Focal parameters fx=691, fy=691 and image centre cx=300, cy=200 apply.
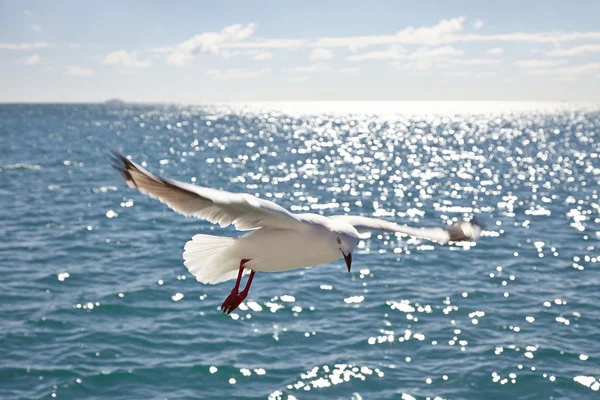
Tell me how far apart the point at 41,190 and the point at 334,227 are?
3794 cm

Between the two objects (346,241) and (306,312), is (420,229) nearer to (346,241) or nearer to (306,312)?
(346,241)

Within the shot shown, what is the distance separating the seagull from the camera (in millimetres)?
6738

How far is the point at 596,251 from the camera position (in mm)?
27859

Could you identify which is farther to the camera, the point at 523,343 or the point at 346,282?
the point at 346,282

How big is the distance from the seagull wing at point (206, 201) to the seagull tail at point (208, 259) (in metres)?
1.21

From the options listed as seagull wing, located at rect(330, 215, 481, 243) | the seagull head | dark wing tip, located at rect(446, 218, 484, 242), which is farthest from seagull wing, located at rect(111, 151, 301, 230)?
dark wing tip, located at rect(446, 218, 484, 242)

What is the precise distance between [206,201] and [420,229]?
3914mm

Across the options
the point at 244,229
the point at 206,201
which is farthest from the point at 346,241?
the point at 206,201

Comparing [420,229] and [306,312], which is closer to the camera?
[420,229]

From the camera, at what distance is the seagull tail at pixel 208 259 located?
8.73 metres

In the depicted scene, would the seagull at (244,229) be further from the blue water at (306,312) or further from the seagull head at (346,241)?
the blue water at (306,312)

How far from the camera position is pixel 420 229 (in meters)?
9.74

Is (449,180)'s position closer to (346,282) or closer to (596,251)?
(596,251)

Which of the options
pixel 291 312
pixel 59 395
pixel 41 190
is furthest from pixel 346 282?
pixel 41 190
